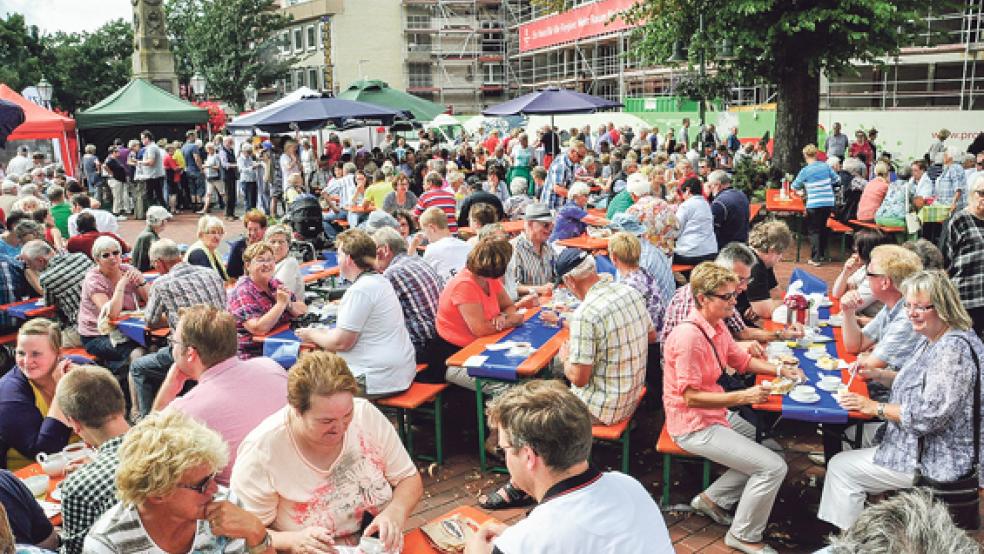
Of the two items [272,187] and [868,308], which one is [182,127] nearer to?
[272,187]

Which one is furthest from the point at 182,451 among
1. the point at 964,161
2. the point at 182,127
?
the point at 182,127

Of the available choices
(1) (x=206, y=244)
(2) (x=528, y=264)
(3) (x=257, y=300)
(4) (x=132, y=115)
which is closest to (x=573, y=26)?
(4) (x=132, y=115)

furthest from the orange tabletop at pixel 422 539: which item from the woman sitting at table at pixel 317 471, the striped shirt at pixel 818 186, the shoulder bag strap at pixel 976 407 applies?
the striped shirt at pixel 818 186

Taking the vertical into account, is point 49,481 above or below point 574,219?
below

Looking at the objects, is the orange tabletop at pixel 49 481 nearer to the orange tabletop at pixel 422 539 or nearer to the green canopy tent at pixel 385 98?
the orange tabletop at pixel 422 539

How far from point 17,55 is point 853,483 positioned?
5337cm

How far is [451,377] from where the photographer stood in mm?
5496

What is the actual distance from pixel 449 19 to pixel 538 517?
176 feet

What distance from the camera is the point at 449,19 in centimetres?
5281

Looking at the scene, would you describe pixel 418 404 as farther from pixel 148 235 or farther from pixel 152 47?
pixel 152 47

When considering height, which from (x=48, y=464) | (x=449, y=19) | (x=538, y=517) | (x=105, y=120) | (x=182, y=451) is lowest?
(x=48, y=464)

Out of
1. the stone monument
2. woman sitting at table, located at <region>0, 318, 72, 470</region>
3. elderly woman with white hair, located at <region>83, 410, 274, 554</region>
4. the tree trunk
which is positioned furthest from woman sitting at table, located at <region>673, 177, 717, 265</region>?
the stone monument

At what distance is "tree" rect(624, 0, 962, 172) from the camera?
40.3 ft

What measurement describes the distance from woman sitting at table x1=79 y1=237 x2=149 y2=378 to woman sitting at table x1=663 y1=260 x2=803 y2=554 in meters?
4.20
